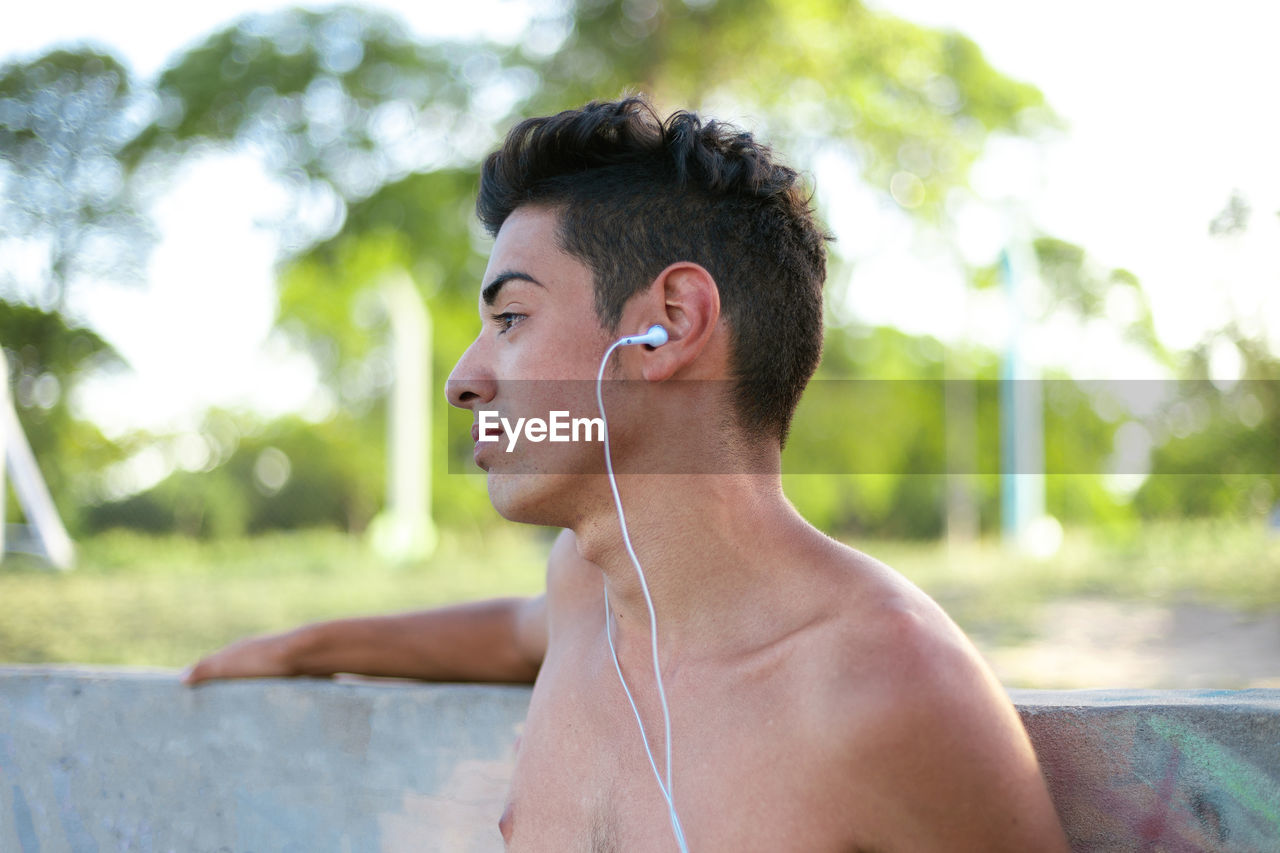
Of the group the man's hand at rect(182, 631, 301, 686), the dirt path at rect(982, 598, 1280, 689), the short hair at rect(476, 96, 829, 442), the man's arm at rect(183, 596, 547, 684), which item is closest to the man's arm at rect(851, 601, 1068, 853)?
the short hair at rect(476, 96, 829, 442)

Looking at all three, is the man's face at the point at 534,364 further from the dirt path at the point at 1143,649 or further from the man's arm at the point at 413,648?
the dirt path at the point at 1143,649

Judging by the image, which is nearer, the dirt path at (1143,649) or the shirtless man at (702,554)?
the shirtless man at (702,554)

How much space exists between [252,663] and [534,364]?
1103 mm

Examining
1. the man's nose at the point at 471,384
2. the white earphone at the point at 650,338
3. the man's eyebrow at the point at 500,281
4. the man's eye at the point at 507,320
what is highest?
the man's eyebrow at the point at 500,281

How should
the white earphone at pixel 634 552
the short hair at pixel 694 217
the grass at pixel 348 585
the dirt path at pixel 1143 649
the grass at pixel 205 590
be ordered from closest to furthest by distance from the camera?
1. the white earphone at pixel 634 552
2. the short hair at pixel 694 217
3. the dirt path at pixel 1143 649
4. the grass at pixel 205 590
5. the grass at pixel 348 585

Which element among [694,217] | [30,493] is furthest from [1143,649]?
[30,493]

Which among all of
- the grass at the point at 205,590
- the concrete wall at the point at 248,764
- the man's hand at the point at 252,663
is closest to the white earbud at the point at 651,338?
the concrete wall at the point at 248,764

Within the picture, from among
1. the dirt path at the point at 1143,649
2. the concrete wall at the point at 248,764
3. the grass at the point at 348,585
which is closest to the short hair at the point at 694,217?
the concrete wall at the point at 248,764

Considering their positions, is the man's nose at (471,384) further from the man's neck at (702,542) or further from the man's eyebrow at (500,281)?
the man's neck at (702,542)

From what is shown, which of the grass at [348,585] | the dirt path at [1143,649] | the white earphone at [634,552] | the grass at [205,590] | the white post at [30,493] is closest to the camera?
the white earphone at [634,552]

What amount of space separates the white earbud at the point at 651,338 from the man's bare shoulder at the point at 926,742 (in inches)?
18.4

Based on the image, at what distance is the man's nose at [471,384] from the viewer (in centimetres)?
158

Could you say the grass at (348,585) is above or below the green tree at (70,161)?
below

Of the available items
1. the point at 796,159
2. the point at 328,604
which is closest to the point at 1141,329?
the point at 796,159
